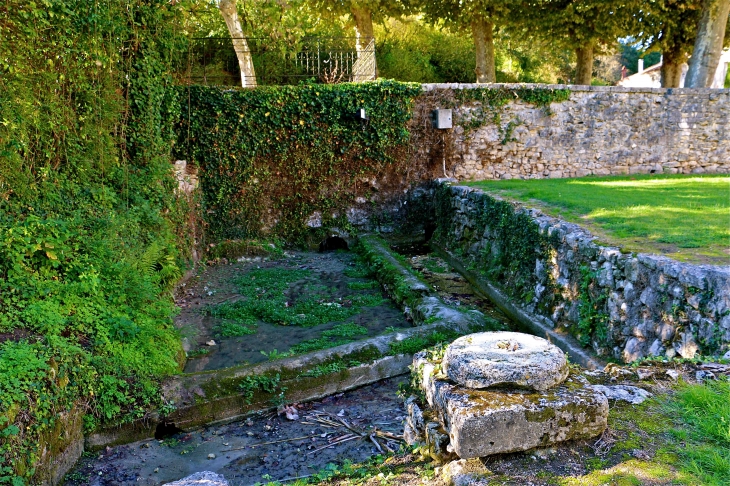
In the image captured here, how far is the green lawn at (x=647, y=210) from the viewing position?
6.02 m

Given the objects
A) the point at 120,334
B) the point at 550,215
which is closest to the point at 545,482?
the point at 120,334

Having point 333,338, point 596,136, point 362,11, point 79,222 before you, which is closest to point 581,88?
point 596,136

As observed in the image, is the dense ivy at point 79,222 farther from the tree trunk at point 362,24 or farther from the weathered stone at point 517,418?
the tree trunk at point 362,24

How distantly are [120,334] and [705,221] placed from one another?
6944mm

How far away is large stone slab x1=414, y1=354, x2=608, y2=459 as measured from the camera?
2941 millimetres

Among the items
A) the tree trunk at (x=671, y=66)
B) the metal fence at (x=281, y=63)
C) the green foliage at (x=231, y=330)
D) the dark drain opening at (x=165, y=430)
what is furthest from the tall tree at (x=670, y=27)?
the dark drain opening at (x=165, y=430)

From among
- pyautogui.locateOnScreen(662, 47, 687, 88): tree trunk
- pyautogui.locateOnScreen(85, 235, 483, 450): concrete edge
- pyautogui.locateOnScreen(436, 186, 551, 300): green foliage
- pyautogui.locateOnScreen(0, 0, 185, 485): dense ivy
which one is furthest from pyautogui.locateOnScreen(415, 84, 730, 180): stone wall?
pyautogui.locateOnScreen(85, 235, 483, 450): concrete edge

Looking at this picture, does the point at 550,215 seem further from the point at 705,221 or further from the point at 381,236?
the point at 381,236

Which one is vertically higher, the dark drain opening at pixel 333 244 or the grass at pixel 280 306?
the dark drain opening at pixel 333 244

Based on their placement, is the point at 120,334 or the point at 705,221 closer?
the point at 120,334

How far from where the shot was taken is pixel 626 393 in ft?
11.8

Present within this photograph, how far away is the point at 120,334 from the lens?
5668 mm

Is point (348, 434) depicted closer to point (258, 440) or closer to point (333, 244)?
point (258, 440)

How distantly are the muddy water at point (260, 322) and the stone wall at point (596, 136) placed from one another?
4522 millimetres
